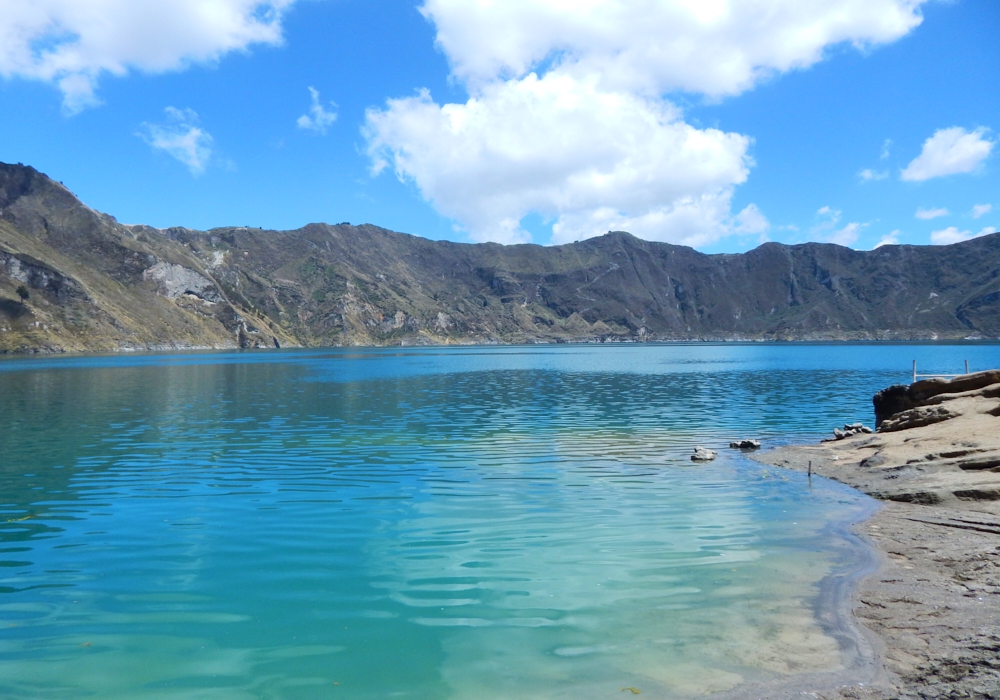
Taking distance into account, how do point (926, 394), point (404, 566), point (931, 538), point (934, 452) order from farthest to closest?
point (926, 394) < point (934, 452) < point (931, 538) < point (404, 566)

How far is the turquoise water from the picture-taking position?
11.2 metres

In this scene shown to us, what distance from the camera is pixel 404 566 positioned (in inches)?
651

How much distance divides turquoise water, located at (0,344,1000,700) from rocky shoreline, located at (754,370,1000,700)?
1129mm

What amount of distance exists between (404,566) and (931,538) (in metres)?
14.3

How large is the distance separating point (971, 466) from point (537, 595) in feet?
61.9

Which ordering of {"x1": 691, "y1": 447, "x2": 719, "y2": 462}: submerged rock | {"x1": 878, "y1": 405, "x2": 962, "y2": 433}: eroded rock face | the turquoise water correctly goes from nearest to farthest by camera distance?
1. the turquoise water
2. {"x1": 691, "y1": 447, "x2": 719, "y2": 462}: submerged rock
3. {"x1": 878, "y1": 405, "x2": 962, "y2": 433}: eroded rock face

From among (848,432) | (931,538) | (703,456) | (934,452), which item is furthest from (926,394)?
(931,538)

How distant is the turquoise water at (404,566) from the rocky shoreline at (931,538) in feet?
3.70

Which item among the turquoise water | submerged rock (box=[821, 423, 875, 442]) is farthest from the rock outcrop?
the turquoise water

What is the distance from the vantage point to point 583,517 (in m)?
21.0

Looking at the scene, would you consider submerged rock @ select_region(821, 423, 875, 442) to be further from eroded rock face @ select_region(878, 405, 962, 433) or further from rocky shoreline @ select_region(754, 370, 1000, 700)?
eroded rock face @ select_region(878, 405, 962, 433)

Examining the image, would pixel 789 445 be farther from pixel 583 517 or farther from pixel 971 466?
pixel 583 517

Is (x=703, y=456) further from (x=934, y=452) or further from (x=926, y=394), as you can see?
(x=926, y=394)

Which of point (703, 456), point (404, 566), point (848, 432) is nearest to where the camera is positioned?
point (404, 566)
